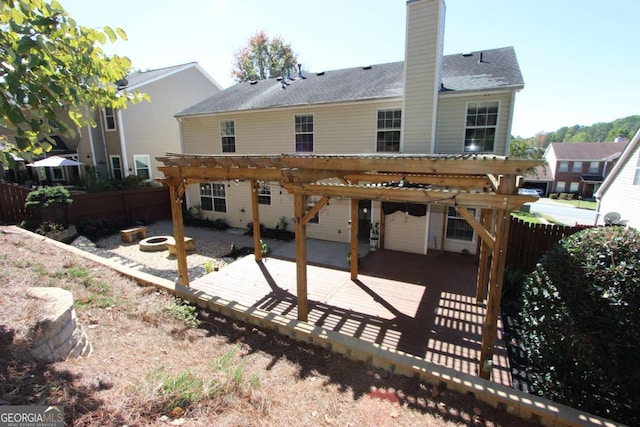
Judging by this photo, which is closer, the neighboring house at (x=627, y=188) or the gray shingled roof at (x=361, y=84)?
the gray shingled roof at (x=361, y=84)

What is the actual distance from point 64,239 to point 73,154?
9.88m

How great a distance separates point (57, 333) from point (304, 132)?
920 cm

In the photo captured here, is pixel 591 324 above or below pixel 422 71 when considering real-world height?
below

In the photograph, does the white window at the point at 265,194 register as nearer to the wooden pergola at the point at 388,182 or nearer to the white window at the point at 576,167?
the wooden pergola at the point at 388,182

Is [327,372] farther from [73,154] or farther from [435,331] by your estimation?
[73,154]

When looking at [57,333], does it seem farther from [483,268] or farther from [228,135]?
[228,135]

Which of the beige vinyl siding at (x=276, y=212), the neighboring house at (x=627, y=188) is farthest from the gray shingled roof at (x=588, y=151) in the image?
the beige vinyl siding at (x=276, y=212)

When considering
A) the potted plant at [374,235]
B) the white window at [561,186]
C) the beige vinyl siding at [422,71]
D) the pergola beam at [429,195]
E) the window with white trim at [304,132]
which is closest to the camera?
the pergola beam at [429,195]

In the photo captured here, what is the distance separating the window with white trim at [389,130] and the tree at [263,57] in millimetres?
22209

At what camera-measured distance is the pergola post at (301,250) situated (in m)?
5.00

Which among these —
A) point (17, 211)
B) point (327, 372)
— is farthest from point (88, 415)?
point (17, 211)

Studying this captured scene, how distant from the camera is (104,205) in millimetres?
12711

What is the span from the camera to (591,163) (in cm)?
3556

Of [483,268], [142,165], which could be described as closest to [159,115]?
[142,165]
